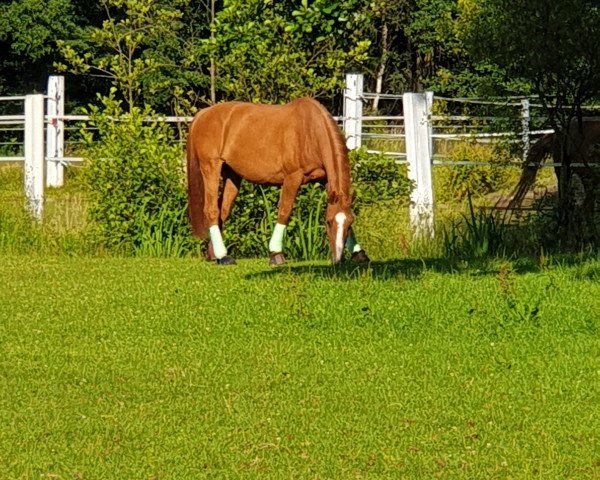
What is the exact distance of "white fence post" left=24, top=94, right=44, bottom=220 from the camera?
17094mm

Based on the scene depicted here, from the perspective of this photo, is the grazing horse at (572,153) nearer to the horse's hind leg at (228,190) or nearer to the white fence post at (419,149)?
the white fence post at (419,149)

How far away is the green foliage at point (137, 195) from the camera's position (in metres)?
15.4

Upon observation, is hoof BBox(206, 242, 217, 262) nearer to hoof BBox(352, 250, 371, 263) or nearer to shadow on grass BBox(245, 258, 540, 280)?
shadow on grass BBox(245, 258, 540, 280)

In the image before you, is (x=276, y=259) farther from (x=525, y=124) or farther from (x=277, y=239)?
(x=525, y=124)

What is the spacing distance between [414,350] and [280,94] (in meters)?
8.20

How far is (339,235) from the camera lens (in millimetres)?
12695

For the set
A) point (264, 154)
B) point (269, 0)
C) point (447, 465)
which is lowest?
point (447, 465)

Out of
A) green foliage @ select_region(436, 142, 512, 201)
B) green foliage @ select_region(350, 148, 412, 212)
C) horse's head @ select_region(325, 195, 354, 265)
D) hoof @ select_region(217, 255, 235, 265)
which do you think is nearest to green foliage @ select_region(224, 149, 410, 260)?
green foliage @ select_region(350, 148, 412, 212)

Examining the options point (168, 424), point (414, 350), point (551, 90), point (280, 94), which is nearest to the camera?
point (168, 424)

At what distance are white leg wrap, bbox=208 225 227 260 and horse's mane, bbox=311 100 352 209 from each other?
4.54 ft

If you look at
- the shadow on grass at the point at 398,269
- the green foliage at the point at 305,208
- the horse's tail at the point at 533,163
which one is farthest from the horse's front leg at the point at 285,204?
the horse's tail at the point at 533,163

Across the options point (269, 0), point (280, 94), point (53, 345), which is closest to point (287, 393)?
point (53, 345)

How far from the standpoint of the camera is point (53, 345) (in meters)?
9.02

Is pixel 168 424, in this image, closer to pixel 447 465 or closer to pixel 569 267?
pixel 447 465
